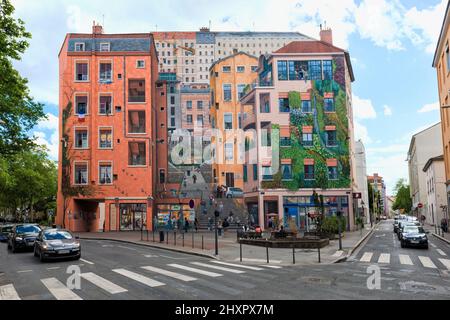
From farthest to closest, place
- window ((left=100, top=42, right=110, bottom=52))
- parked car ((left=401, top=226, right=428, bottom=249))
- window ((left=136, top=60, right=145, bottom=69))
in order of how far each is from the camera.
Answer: window ((left=136, top=60, right=145, bottom=69)) → window ((left=100, top=42, right=110, bottom=52)) → parked car ((left=401, top=226, right=428, bottom=249))

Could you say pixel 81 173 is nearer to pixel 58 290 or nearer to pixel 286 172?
pixel 286 172

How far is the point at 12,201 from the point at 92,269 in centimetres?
5150

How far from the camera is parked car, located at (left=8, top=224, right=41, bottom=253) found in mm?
23078

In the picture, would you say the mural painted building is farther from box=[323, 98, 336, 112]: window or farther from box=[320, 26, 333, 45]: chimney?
box=[320, 26, 333, 45]: chimney

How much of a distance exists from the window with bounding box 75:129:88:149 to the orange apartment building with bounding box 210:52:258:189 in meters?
19.9

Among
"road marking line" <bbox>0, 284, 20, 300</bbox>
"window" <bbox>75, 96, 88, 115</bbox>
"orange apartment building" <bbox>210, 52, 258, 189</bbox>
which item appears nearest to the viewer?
"road marking line" <bbox>0, 284, 20, 300</bbox>

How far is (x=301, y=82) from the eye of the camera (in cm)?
4488

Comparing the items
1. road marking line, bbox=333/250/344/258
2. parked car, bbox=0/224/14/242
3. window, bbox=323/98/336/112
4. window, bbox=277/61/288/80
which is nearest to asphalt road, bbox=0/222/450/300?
road marking line, bbox=333/250/344/258

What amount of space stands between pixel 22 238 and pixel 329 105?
33.4m

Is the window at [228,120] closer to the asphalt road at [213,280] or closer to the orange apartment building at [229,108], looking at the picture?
the orange apartment building at [229,108]

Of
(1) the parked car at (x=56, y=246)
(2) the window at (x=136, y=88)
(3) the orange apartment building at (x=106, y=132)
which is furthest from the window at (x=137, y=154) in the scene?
(1) the parked car at (x=56, y=246)

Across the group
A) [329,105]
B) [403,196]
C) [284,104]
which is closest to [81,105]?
[284,104]

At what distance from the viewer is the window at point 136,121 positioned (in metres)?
45.3

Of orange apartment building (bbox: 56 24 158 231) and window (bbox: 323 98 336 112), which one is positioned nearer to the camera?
orange apartment building (bbox: 56 24 158 231)
